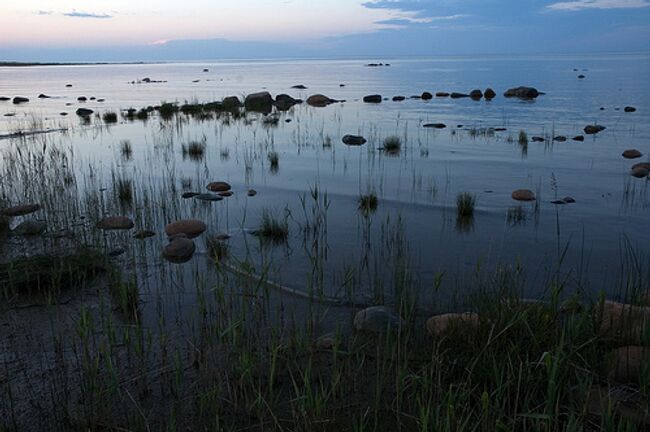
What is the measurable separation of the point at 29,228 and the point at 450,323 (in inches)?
293

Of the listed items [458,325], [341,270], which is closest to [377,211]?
[341,270]

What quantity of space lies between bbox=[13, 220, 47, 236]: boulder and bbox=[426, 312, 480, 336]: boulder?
22.9 feet

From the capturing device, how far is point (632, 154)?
16.6m

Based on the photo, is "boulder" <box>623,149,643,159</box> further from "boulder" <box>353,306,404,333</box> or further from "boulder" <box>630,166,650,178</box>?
"boulder" <box>353,306,404,333</box>

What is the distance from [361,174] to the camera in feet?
48.1

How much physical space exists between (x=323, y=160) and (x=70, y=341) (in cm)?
1206

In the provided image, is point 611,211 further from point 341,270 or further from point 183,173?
point 183,173

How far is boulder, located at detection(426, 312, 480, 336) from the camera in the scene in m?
4.95

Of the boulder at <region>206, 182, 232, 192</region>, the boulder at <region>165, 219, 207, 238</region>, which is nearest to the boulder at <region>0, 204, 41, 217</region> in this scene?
the boulder at <region>165, 219, 207, 238</region>

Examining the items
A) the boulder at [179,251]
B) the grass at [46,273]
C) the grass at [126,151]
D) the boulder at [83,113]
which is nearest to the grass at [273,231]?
the boulder at [179,251]

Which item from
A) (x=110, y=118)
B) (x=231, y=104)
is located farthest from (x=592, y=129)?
(x=110, y=118)

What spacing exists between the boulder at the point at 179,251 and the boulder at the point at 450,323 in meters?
4.12

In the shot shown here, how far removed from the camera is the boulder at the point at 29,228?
9.21m

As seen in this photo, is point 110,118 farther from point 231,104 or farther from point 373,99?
point 373,99
